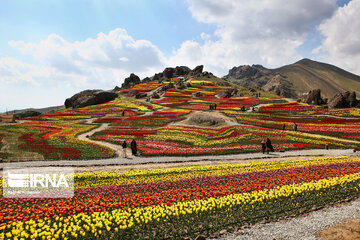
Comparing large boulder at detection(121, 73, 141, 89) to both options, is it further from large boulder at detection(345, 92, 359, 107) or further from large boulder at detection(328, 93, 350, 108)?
large boulder at detection(345, 92, 359, 107)

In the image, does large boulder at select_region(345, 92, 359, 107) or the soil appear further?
large boulder at select_region(345, 92, 359, 107)

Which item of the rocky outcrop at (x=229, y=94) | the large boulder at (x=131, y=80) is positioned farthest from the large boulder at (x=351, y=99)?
the large boulder at (x=131, y=80)

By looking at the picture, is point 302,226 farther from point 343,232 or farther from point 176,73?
point 176,73

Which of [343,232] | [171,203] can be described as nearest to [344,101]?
[343,232]

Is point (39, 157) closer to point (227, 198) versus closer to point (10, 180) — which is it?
point (10, 180)

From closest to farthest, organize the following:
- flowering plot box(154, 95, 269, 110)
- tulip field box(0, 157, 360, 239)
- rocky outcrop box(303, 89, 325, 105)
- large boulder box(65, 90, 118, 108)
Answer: tulip field box(0, 157, 360, 239), flowering plot box(154, 95, 269, 110), large boulder box(65, 90, 118, 108), rocky outcrop box(303, 89, 325, 105)

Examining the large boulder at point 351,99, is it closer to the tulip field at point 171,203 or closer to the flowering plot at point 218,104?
the flowering plot at point 218,104

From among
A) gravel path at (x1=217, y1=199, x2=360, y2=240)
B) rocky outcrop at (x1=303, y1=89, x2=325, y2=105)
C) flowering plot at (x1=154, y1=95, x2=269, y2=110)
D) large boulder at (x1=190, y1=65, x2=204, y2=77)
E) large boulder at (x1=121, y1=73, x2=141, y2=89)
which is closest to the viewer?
gravel path at (x1=217, y1=199, x2=360, y2=240)

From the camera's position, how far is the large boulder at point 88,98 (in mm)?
89844

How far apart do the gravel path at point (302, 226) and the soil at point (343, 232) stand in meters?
0.27

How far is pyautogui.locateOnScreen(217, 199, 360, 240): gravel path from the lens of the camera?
8547mm

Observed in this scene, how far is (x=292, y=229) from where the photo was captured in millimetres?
9031

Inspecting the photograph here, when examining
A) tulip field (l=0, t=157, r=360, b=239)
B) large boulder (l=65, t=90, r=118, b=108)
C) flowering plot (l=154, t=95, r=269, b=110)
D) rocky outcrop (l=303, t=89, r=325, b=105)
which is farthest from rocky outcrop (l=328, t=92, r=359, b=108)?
large boulder (l=65, t=90, r=118, b=108)

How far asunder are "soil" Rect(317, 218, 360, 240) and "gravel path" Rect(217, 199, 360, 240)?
0.27 meters
